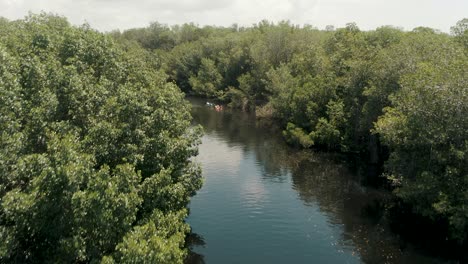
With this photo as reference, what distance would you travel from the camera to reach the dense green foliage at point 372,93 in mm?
35688

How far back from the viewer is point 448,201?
34156 mm

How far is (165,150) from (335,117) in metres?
40.5

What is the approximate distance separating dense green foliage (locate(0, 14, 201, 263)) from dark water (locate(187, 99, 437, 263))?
273 inches

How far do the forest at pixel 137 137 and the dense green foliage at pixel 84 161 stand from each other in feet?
0.28

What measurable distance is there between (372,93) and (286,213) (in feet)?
74.3

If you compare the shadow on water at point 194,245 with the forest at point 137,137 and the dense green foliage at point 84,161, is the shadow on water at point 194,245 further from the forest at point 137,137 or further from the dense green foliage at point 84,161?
the dense green foliage at point 84,161

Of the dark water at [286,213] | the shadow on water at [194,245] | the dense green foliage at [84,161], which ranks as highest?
the dense green foliage at [84,161]

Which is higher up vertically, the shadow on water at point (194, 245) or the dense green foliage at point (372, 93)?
the dense green foliage at point (372, 93)

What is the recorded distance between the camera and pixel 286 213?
42.8 metres

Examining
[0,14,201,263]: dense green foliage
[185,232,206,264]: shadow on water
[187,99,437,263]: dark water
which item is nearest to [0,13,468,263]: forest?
[0,14,201,263]: dense green foliage

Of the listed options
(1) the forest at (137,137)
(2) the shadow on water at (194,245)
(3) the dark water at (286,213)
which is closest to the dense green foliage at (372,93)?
(1) the forest at (137,137)

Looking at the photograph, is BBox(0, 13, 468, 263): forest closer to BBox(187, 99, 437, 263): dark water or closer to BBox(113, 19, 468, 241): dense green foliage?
BBox(113, 19, 468, 241): dense green foliage

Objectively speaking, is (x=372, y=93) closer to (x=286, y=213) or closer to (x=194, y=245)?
(x=286, y=213)

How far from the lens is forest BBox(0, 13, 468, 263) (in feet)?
68.7
